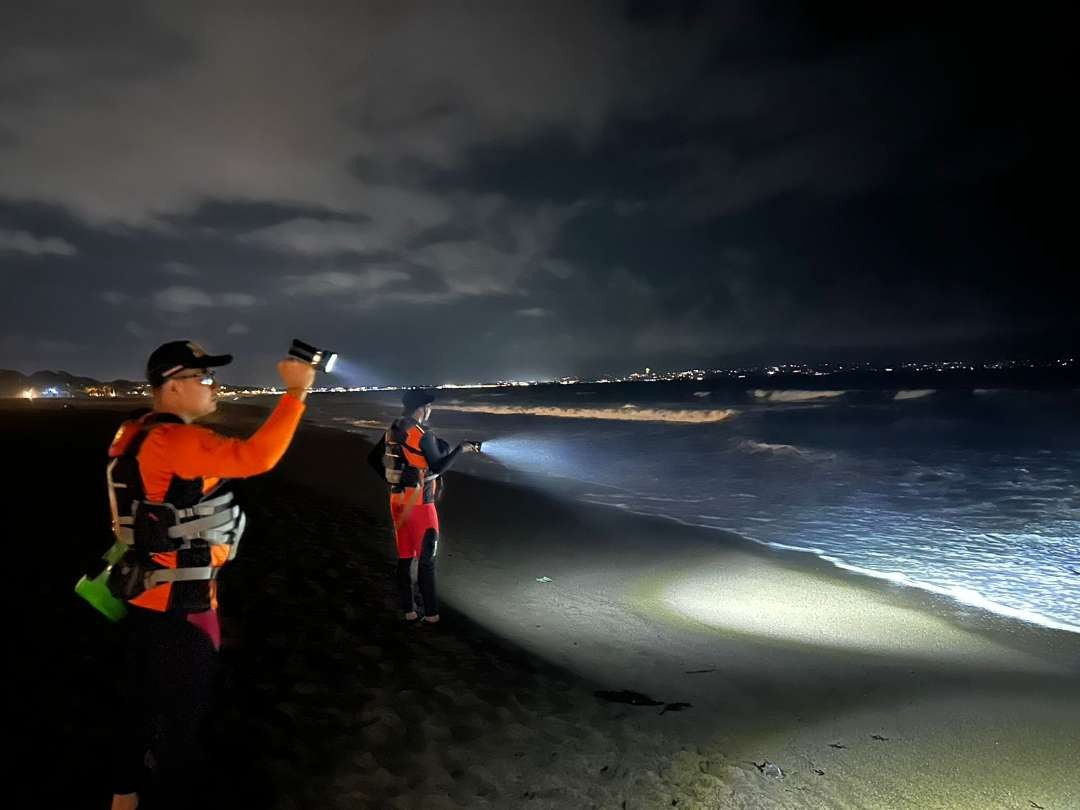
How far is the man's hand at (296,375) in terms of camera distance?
2.82 meters

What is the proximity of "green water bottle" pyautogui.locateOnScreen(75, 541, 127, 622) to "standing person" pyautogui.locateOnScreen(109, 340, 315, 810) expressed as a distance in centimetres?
7

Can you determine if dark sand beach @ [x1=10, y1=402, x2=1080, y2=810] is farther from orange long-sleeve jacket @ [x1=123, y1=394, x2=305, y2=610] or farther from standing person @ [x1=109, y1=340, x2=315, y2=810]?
orange long-sleeve jacket @ [x1=123, y1=394, x2=305, y2=610]

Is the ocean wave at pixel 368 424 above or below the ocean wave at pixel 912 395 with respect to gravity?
below

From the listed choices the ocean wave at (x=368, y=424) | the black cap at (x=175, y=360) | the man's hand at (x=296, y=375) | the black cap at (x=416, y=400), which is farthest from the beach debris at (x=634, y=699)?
the ocean wave at (x=368, y=424)

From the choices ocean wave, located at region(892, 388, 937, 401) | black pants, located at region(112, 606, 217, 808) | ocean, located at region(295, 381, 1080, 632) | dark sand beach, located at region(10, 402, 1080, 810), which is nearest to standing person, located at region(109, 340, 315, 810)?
black pants, located at region(112, 606, 217, 808)

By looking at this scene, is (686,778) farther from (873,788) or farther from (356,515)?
(356,515)

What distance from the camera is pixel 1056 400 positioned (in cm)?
5325

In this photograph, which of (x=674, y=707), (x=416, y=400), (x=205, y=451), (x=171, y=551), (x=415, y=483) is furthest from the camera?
(x=416, y=400)

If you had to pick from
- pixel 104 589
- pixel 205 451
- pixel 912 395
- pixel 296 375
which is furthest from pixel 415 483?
pixel 912 395

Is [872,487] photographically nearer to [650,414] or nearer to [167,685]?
[167,685]

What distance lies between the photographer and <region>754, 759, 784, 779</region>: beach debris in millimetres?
4262

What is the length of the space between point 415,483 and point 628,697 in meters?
2.77

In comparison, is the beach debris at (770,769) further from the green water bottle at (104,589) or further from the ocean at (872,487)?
the ocean at (872,487)

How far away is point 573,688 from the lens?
5.41 meters
